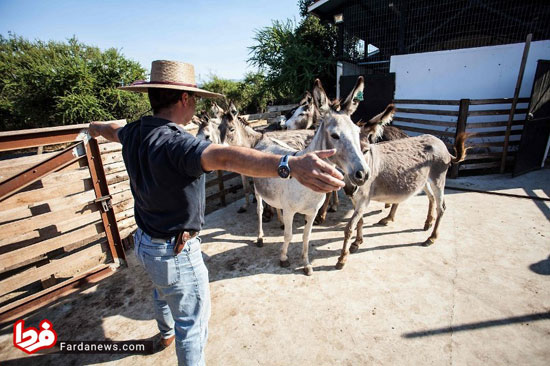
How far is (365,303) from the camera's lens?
10.6 feet

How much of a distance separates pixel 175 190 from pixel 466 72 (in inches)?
444

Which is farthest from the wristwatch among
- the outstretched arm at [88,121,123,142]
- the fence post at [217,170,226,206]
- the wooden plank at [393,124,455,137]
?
the wooden plank at [393,124,455,137]

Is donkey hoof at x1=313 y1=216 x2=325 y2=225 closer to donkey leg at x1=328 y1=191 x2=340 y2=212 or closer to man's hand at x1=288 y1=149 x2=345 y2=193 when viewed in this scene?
donkey leg at x1=328 y1=191 x2=340 y2=212

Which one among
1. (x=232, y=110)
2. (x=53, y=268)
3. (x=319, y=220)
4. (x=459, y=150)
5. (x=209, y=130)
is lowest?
(x=319, y=220)

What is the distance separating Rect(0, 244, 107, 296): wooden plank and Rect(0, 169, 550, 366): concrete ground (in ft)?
1.45

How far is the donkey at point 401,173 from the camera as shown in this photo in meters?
4.08

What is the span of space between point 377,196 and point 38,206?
16.8ft

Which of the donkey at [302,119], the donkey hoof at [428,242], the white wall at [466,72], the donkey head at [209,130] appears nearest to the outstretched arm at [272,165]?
the donkey head at [209,130]

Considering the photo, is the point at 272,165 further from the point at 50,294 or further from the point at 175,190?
the point at 50,294

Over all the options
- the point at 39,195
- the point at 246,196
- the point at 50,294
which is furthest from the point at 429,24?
the point at 50,294

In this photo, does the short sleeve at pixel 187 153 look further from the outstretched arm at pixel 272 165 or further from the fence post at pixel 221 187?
the fence post at pixel 221 187

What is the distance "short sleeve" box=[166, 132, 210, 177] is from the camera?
1377 mm

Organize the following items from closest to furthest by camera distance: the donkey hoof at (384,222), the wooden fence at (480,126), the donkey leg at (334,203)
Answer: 1. the donkey hoof at (384,222)
2. the donkey leg at (334,203)
3. the wooden fence at (480,126)

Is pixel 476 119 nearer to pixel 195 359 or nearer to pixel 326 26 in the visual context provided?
pixel 326 26
